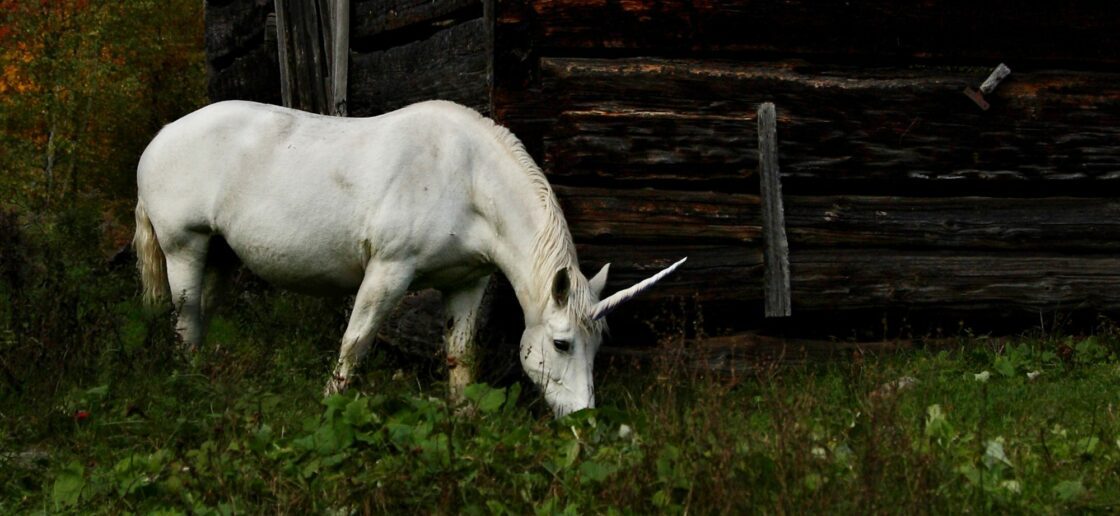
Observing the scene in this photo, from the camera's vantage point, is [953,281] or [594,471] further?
[953,281]

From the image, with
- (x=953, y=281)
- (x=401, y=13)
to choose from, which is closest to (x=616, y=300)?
(x=953, y=281)

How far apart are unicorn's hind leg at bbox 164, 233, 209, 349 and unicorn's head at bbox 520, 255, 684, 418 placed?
1898 millimetres

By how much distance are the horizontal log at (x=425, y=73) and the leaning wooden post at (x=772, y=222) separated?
149 centimetres

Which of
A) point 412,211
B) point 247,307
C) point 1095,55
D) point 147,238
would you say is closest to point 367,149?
point 412,211

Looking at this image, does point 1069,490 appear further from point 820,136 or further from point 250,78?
point 250,78

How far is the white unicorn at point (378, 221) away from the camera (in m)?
5.90

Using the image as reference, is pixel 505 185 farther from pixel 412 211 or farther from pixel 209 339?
pixel 209 339

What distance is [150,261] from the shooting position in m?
6.81

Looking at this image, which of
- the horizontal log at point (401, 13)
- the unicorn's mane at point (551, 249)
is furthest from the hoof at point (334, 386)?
the horizontal log at point (401, 13)

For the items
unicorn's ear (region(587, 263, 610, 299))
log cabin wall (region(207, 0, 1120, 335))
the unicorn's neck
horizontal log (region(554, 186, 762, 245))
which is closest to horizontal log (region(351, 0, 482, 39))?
log cabin wall (region(207, 0, 1120, 335))

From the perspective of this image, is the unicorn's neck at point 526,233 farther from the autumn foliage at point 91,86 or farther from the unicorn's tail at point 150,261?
the autumn foliage at point 91,86

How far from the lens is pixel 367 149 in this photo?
20.6ft

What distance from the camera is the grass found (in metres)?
3.85

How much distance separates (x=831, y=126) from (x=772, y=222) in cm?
63
